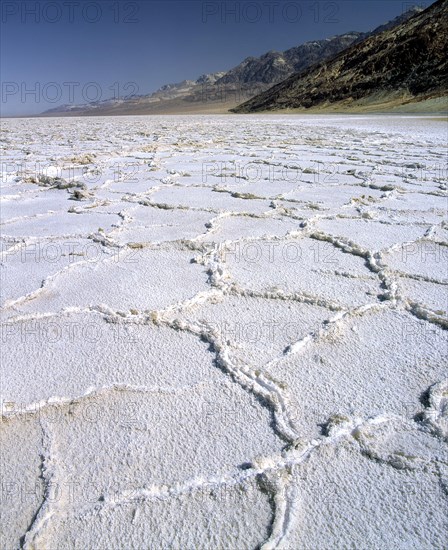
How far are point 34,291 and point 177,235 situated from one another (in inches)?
33.4

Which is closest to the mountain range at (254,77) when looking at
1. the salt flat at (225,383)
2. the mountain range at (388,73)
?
the mountain range at (388,73)

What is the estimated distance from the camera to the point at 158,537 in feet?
2.47

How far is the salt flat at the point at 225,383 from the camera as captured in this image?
0.79 metres

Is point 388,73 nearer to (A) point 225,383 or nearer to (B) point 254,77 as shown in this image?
(A) point 225,383

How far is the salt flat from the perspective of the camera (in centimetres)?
79

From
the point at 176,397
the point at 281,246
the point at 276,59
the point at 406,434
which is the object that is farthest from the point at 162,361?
the point at 276,59

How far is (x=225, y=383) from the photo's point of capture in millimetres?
1137

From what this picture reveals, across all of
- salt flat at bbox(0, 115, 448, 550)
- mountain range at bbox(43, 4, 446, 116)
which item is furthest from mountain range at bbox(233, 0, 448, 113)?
salt flat at bbox(0, 115, 448, 550)

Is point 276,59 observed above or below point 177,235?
above

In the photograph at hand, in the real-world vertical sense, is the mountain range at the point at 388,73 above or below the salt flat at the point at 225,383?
above

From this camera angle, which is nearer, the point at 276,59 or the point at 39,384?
the point at 39,384

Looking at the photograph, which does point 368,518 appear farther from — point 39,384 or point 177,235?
point 177,235

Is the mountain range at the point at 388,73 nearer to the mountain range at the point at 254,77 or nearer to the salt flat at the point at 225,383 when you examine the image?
the mountain range at the point at 254,77

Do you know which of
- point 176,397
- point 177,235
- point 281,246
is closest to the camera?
point 176,397
